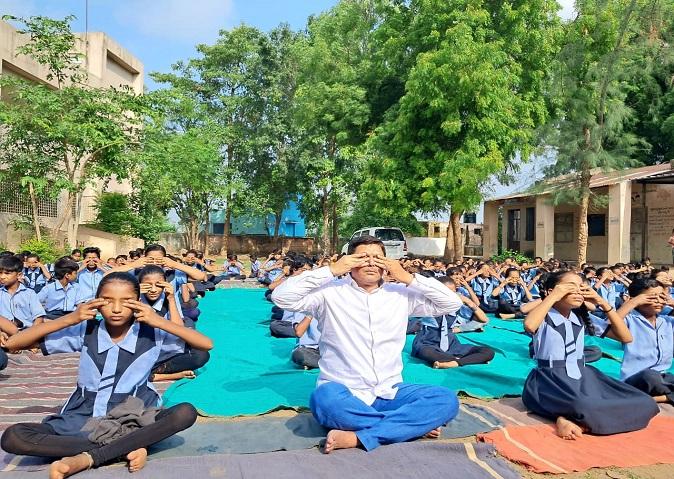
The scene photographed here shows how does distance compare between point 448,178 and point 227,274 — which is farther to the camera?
point 227,274

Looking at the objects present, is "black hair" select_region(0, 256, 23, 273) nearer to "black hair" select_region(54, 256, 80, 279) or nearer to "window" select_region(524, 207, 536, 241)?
"black hair" select_region(54, 256, 80, 279)

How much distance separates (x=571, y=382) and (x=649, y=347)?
3.76ft

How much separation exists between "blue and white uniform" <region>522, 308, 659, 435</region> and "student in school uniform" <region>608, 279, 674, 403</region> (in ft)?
1.81

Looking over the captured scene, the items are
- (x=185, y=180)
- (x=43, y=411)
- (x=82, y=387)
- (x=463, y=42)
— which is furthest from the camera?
(x=185, y=180)

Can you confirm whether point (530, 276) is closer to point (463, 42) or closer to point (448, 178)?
point (448, 178)

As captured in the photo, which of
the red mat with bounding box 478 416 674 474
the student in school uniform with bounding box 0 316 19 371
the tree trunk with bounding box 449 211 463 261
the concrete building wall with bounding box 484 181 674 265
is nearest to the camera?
the red mat with bounding box 478 416 674 474

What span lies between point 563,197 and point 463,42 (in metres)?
5.43

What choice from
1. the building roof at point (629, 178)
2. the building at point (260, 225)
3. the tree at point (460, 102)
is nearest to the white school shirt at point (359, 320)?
the tree at point (460, 102)

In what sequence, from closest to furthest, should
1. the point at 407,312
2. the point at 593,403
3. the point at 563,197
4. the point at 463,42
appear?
the point at 593,403 → the point at 407,312 → the point at 463,42 → the point at 563,197

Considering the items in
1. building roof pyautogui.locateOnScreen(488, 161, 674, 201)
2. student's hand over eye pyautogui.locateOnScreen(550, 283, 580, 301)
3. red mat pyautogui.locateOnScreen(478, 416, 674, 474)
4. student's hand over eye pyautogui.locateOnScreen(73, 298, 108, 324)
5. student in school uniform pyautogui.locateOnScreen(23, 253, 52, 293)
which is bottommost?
red mat pyautogui.locateOnScreen(478, 416, 674, 474)

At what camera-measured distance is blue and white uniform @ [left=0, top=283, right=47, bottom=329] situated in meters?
6.27

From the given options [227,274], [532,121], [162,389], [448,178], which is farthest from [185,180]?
[162,389]

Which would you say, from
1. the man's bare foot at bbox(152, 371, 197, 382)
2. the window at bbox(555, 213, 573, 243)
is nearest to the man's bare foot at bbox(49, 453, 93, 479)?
the man's bare foot at bbox(152, 371, 197, 382)

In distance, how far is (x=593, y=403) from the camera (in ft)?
13.3
